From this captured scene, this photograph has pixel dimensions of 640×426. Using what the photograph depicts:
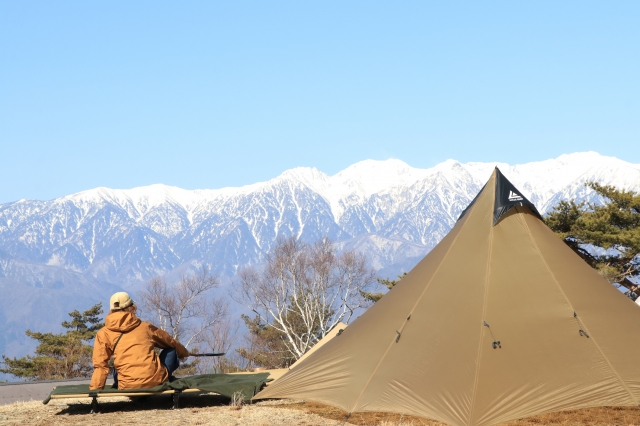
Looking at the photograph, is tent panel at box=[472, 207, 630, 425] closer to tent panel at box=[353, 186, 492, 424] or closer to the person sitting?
tent panel at box=[353, 186, 492, 424]

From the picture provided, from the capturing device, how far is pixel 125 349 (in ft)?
28.9

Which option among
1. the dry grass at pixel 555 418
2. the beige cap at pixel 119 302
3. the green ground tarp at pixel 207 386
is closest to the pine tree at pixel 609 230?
the dry grass at pixel 555 418

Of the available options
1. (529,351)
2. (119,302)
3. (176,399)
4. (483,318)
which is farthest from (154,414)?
(529,351)

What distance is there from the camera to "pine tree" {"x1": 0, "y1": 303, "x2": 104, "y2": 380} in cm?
A: 3112

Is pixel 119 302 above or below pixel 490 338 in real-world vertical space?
above

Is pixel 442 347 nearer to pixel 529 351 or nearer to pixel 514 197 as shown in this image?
pixel 529 351

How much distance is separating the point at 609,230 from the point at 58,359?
2404 cm

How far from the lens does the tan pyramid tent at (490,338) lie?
299 inches

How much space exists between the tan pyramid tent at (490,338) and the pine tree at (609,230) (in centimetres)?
1728

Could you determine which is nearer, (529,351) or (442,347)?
(529,351)

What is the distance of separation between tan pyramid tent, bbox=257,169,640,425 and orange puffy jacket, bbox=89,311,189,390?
148 cm

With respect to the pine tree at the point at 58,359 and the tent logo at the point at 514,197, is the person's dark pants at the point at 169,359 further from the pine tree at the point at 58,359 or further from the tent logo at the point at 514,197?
the pine tree at the point at 58,359

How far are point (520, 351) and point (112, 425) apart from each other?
13.7 feet

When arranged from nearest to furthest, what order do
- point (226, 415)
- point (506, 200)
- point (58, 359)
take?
point (226, 415) → point (506, 200) → point (58, 359)
